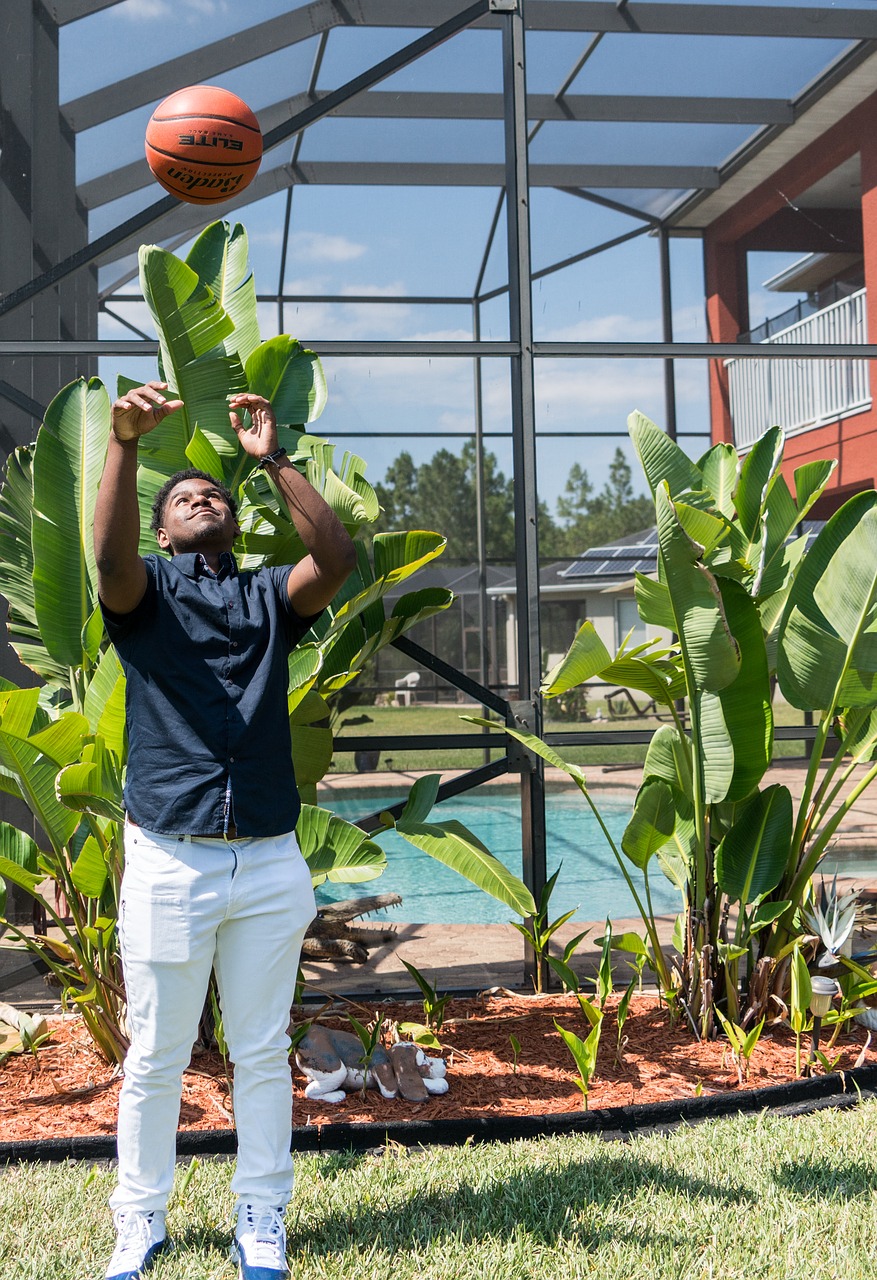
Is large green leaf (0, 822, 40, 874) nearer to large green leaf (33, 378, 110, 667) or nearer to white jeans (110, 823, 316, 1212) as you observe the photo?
large green leaf (33, 378, 110, 667)

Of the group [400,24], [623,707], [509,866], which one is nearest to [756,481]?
[400,24]

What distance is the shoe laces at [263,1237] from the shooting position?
6.86 ft

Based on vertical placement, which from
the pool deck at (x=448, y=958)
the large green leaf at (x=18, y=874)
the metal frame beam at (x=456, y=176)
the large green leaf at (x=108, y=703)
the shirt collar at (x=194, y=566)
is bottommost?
the pool deck at (x=448, y=958)

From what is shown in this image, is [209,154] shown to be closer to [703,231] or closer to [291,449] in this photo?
[291,449]

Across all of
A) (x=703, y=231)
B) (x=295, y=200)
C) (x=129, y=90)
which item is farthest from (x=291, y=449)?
(x=703, y=231)

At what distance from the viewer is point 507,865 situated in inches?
375

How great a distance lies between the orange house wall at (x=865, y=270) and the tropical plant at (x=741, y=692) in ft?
28.2

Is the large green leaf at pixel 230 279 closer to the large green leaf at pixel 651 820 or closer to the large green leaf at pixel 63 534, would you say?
the large green leaf at pixel 63 534

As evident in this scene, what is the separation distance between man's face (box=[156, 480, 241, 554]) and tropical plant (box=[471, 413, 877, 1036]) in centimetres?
129

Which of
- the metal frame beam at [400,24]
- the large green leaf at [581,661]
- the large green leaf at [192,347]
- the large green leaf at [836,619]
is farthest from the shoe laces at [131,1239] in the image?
the metal frame beam at [400,24]

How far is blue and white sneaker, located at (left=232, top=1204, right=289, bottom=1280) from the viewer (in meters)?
2.08

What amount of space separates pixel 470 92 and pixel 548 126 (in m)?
1.57

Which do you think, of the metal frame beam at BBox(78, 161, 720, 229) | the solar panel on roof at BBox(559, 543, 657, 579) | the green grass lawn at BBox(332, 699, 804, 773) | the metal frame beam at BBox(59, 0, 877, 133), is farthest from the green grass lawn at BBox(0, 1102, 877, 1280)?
the solar panel on roof at BBox(559, 543, 657, 579)

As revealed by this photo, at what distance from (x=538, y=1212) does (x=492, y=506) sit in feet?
51.3
